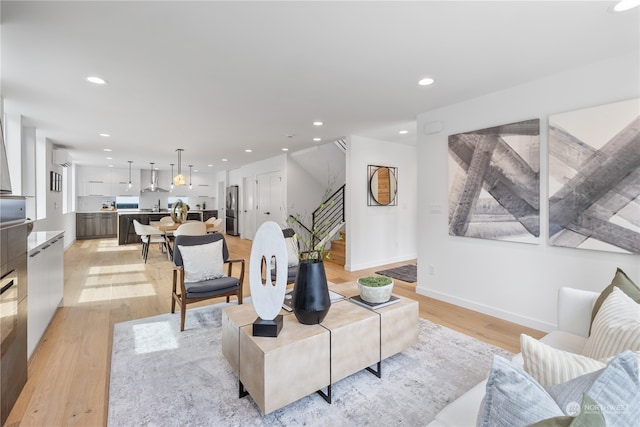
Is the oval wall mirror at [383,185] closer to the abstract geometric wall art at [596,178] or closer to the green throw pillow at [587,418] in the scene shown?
the abstract geometric wall art at [596,178]

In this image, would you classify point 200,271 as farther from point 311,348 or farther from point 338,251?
point 338,251

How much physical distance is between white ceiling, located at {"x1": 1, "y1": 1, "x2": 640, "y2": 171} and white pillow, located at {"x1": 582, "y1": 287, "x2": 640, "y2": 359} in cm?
177

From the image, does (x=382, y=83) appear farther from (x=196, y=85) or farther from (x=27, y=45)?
(x=27, y=45)

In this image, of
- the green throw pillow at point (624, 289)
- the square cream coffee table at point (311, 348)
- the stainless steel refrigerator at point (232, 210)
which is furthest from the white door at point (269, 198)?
the green throw pillow at point (624, 289)

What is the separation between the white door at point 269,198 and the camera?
786 cm

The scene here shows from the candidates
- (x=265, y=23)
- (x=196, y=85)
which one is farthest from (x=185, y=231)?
(x=265, y=23)

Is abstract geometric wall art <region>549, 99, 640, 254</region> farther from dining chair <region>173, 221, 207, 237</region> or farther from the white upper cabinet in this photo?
the white upper cabinet

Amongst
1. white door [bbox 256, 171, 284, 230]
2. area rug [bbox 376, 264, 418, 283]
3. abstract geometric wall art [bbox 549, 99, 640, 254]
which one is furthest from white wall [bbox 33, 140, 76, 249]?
abstract geometric wall art [bbox 549, 99, 640, 254]

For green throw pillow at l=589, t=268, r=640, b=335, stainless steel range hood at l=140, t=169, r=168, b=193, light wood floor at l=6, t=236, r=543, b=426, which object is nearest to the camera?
green throw pillow at l=589, t=268, r=640, b=335

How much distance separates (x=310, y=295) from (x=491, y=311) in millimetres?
2507

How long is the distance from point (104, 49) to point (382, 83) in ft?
7.90

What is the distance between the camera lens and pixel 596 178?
2564 millimetres

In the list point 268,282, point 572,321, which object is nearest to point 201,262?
point 268,282

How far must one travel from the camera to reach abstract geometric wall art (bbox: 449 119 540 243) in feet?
9.80
